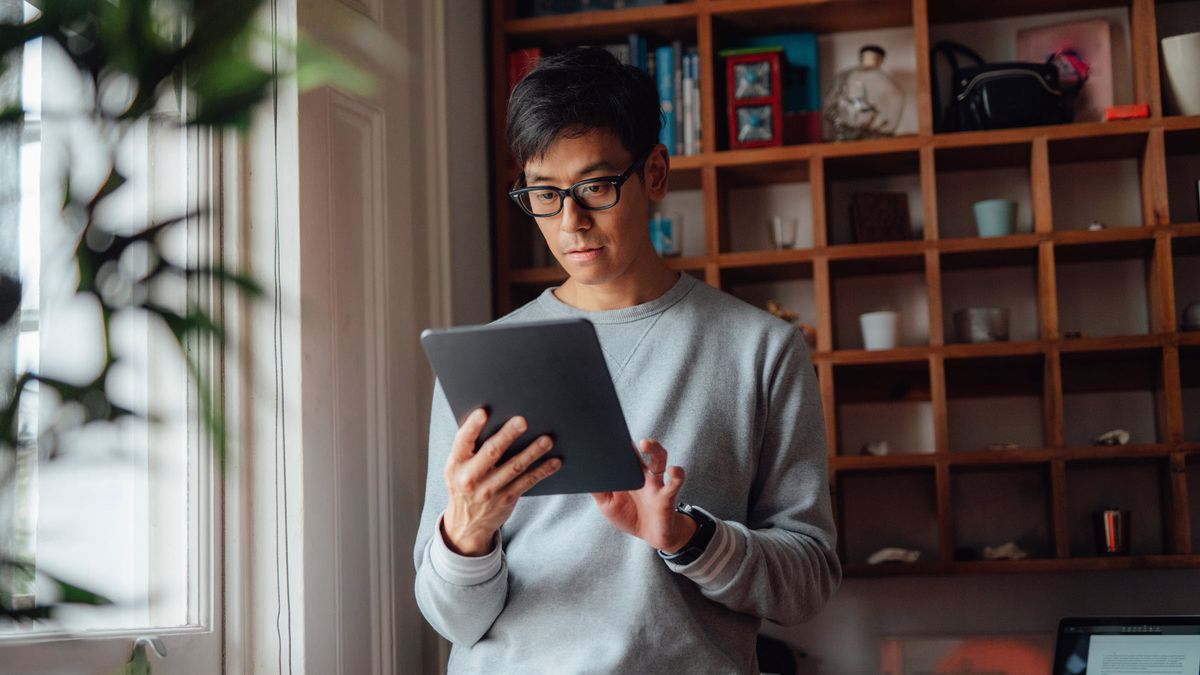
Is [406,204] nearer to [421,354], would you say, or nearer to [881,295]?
[421,354]

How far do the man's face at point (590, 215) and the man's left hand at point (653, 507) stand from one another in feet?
1.02

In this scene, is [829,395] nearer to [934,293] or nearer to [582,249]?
[934,293]

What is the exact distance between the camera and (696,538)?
4.29ft

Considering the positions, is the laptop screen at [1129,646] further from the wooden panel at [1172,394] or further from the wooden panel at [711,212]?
the wooden panel at [711,212]

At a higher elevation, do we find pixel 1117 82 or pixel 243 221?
pixel 1117 82

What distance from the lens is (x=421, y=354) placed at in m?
2.12

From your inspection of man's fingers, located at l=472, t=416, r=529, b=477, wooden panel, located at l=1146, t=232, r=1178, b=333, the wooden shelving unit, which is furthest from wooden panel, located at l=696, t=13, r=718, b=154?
man's fingers, located at l=472, t=416, r=529, b=477

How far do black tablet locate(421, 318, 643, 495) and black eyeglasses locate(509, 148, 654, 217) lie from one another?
352mm

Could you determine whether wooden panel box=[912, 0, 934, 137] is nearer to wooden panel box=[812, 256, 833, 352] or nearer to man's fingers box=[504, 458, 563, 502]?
wooden panel box=[812, 256, 833, 352]

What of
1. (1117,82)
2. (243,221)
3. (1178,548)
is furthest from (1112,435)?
(243,221)

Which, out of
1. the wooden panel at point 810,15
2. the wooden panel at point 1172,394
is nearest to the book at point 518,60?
the wooden panel at point 810,15

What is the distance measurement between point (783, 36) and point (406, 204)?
110cm

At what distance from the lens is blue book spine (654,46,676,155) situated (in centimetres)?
261

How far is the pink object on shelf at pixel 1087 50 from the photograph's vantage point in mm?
2504
